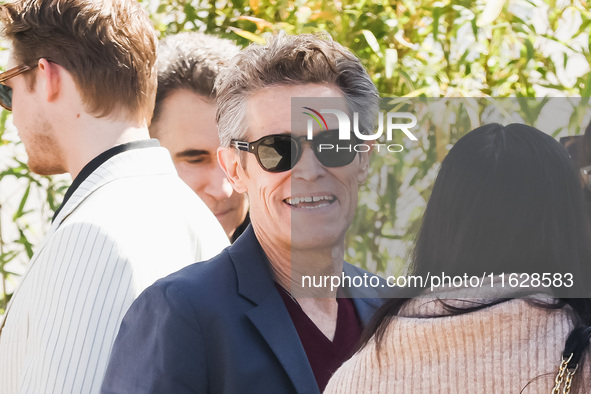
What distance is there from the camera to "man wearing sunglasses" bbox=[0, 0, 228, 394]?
4.93 feet

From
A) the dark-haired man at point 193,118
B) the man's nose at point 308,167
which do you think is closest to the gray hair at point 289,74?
the man's nose at point 308,167

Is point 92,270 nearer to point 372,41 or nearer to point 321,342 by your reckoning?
point 321,342

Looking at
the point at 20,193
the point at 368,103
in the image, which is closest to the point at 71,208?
the point at 368,103

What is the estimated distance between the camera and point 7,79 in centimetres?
185

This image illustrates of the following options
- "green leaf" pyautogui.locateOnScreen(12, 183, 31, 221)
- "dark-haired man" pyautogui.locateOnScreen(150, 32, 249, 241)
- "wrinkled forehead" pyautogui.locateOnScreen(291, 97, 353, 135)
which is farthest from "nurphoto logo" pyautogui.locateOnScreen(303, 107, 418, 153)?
"green leaf" pyautogui.locateOnScreen(12, 183, 31, 221)

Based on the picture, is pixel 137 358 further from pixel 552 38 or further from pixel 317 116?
pixel 552 38

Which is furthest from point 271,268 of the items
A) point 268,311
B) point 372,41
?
point 372,41

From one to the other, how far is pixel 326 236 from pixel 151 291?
363 millimetres

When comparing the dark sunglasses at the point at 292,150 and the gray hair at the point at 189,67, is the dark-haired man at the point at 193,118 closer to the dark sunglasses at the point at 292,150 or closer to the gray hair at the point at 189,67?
the gray hair at the point at 189,67

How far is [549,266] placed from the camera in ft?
3.99

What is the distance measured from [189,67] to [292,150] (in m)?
1.07

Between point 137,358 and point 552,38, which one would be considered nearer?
point 137,358

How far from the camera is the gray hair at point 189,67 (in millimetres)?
2500

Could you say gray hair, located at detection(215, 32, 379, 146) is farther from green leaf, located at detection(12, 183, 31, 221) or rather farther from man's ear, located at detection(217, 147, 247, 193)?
green leaf, located at detection(12, 183, 31, 221)
